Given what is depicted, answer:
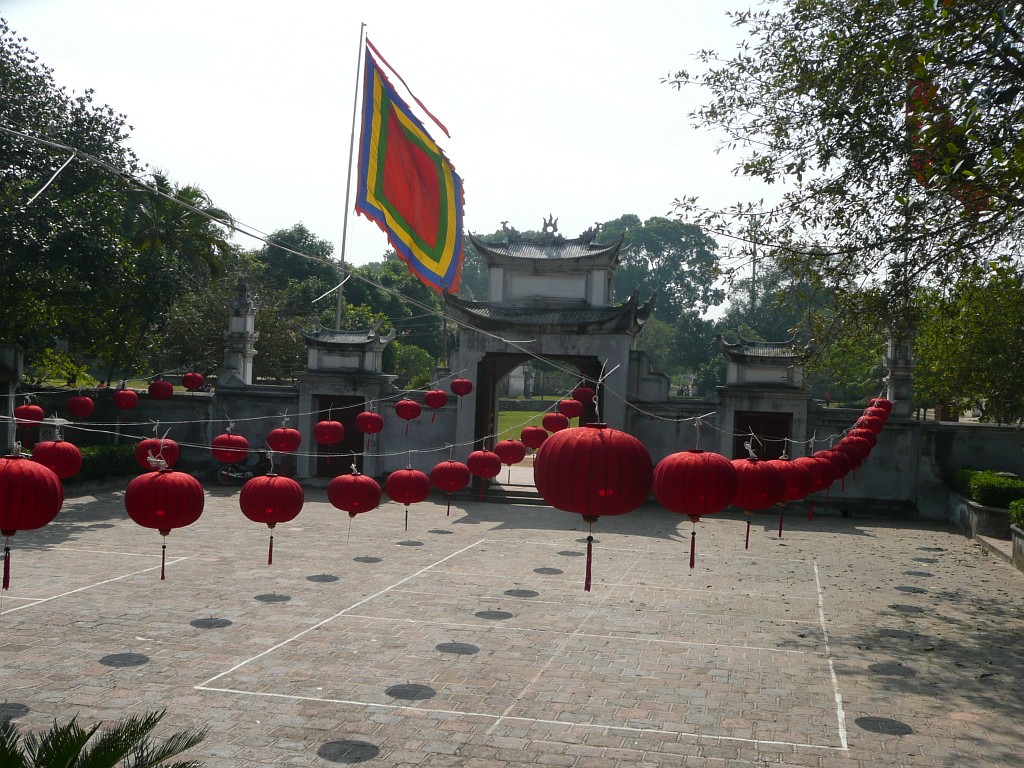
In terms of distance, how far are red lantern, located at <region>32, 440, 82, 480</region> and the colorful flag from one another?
255 inches

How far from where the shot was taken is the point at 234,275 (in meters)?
46.7

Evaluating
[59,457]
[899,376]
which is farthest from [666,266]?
[59,457]

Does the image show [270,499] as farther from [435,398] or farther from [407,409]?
[435,398]

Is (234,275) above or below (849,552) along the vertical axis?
above

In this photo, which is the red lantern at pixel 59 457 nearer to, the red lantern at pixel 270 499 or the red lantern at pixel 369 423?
the red lantern at pixel 270 499

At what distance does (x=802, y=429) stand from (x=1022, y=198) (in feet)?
49.0

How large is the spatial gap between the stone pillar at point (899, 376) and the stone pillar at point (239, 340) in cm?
1898

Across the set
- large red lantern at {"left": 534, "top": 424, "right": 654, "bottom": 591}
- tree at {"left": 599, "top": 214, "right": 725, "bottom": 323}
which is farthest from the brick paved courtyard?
tree at {"left": 599, "top": 214, "right": 725, "bottom": 323}

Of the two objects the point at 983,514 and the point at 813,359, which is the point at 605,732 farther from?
the point at 983,514

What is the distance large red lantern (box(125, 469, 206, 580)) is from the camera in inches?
454

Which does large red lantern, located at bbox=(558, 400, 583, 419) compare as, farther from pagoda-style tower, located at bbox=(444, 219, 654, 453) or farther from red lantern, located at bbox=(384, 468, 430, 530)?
red lantern, located at bbox=(384, 468, 430, 530)

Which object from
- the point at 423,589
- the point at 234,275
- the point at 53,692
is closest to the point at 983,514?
the point at 423,589

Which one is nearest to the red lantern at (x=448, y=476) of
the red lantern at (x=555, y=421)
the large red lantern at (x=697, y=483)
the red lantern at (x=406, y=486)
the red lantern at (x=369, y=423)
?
the red lantern at (x=406, y=486)

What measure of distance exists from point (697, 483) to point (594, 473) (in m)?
1.82
